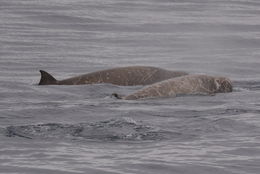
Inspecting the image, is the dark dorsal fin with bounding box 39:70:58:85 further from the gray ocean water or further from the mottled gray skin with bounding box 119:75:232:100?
the mottled gray skin with bounding box 119:75:232:100

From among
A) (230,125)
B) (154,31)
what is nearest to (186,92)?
(230,125)

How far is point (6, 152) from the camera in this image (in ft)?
40.8

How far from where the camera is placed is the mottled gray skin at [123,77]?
1945 cm

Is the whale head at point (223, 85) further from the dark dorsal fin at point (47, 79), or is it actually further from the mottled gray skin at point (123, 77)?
the dark dorsal fin at point (47, 79)

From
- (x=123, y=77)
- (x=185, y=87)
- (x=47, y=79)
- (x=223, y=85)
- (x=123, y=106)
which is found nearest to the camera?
(x=123, y=106)

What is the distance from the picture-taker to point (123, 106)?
1594 cm

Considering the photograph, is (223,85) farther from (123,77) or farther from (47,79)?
(47,79)

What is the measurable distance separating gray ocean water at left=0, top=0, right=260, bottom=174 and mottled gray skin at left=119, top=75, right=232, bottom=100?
0.32 meters

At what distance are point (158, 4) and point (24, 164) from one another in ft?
104

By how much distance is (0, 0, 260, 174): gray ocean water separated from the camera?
40.1 feet

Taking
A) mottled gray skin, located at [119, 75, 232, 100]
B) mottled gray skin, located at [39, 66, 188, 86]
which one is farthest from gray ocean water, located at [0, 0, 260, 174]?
mottled gray skin, located at [39, 66, 188, 86]

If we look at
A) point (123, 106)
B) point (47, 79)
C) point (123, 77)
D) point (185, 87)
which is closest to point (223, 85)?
point (185, 87)

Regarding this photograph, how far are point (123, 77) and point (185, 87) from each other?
232 cm

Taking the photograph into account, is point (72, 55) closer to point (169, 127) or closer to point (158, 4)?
point (169, 127)
